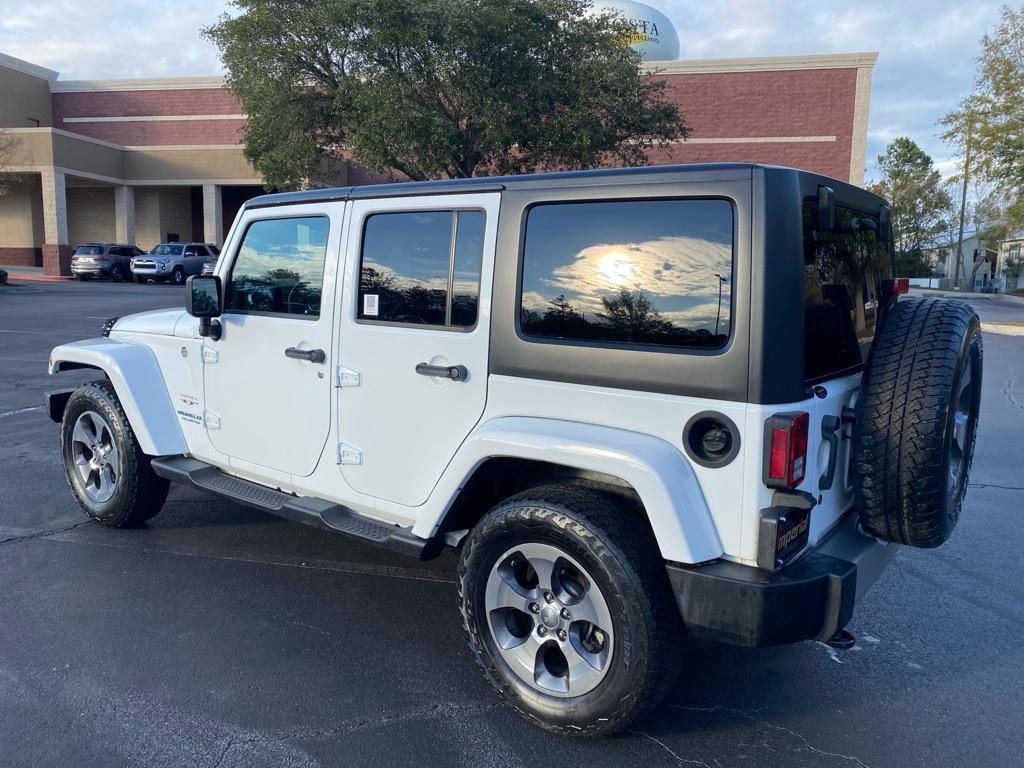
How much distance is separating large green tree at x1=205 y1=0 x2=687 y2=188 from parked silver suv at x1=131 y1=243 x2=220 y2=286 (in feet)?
40.8

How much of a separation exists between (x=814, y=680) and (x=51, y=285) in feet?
114

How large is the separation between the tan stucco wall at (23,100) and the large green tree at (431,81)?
85.6 feet

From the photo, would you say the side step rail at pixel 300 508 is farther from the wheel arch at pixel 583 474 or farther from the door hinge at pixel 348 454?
the door hinge at pixel 348 454

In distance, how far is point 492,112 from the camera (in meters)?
22.0

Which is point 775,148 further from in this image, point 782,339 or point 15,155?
point 782,339

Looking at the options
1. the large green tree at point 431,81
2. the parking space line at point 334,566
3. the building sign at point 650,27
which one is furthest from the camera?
the building sign at point 650,27

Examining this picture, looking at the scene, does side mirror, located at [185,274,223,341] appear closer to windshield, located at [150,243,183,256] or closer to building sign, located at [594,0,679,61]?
windshield, located at [150,243,183,256]

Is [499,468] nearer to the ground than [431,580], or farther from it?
farther from it

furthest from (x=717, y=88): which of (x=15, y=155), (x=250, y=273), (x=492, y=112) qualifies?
(x=250, y=273)

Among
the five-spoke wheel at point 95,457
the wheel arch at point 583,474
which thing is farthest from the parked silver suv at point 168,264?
the wheel arch at point 583,474

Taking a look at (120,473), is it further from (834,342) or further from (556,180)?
(834,342)

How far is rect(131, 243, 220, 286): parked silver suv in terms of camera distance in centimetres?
3447

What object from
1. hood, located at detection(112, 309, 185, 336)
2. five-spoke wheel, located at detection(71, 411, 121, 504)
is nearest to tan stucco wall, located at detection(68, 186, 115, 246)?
five-spoke wheel, located at detection(71, 411, 121, 504)

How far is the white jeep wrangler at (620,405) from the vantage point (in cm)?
263
